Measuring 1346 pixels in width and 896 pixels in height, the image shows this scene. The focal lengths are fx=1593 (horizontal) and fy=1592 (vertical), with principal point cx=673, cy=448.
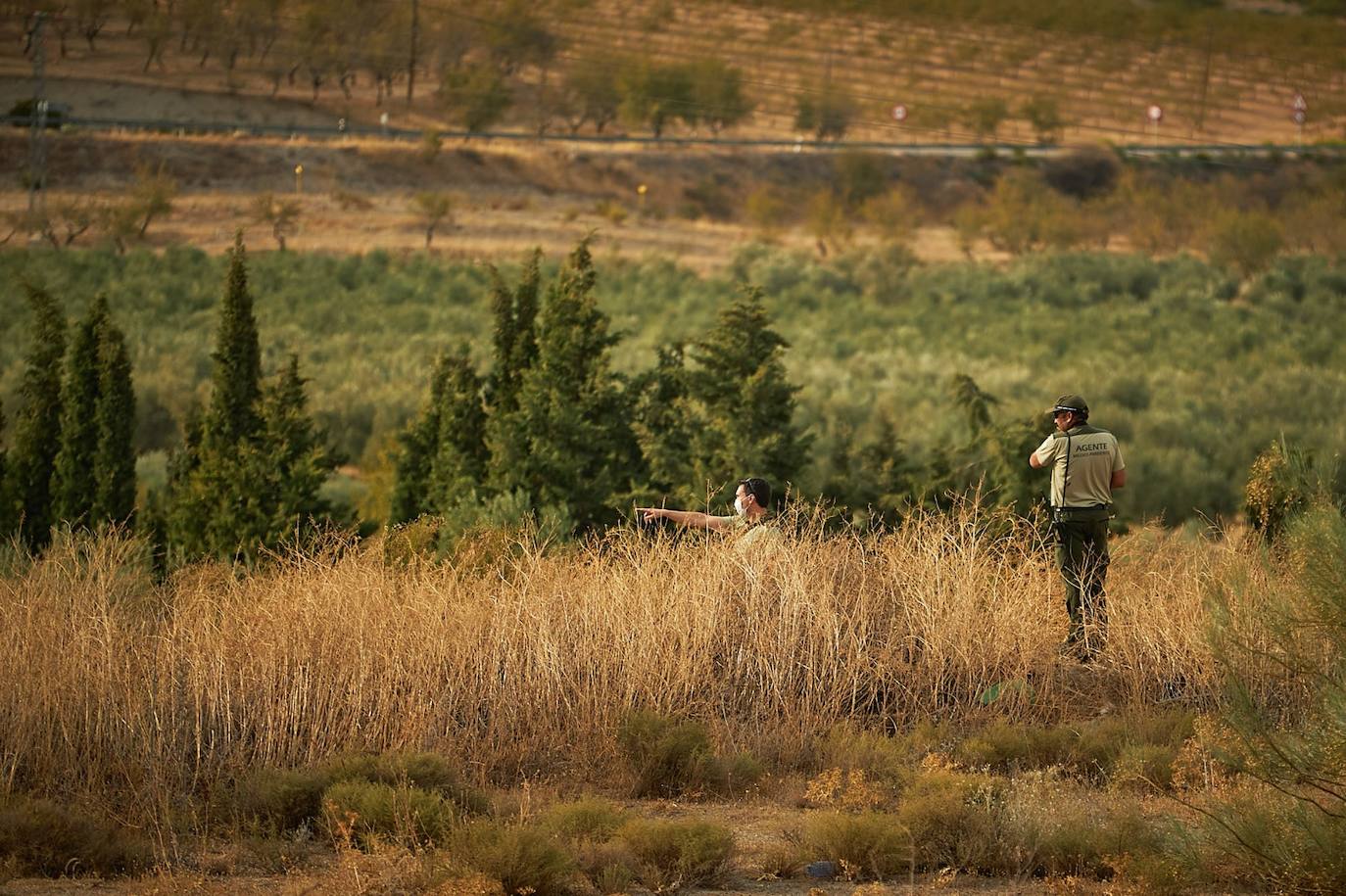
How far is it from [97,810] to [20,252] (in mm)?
49263

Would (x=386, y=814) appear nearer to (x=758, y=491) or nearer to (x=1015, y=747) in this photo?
(x=1015, y=747)

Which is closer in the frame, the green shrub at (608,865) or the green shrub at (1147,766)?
the green shrub at (608,865)

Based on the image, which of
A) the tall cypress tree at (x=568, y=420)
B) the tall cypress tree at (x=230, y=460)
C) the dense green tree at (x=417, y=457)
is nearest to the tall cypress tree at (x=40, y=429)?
the tall cypress tree at (x=230, y=460)

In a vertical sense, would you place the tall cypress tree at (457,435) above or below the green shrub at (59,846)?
below

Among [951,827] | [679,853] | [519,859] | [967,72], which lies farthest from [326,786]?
[967,72]

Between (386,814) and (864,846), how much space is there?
6.77 feet

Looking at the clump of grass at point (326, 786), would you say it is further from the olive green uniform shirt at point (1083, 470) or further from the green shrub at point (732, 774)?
the olive green uniform shirt at point (1083, 470)

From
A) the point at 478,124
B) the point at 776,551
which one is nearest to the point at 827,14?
the point at 478,124

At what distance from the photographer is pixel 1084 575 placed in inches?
387

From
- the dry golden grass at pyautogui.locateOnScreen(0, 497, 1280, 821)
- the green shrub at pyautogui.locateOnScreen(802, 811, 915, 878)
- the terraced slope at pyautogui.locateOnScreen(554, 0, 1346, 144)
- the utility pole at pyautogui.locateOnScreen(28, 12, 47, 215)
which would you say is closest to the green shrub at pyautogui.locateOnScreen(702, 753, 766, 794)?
the dry golden grass at pyautogui.locateOnScreen(0, 497, 1280, 821)

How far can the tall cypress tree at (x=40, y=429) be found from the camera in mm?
20516

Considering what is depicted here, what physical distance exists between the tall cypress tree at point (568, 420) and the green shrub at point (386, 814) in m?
10.6

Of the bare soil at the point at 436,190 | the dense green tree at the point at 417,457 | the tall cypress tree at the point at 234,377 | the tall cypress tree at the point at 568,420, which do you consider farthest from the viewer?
the bare soil at the point at 436,190

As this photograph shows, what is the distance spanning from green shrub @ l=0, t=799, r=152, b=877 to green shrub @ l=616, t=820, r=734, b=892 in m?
2.11
